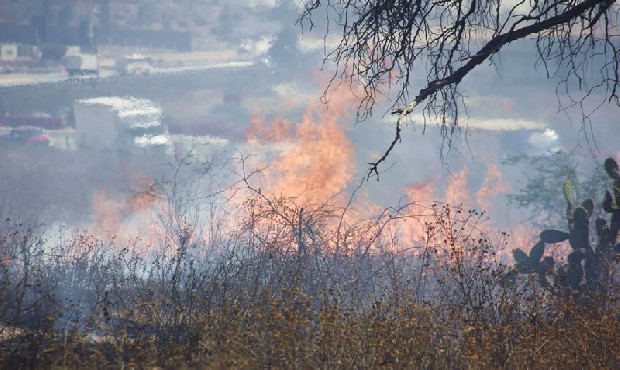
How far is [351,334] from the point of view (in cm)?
475

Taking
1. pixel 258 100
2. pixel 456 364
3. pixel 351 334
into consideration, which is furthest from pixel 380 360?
pixel 258 100

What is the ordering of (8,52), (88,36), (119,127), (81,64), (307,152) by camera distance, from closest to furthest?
(307,152), (119,127), (8,52), (81,64), (88,36)

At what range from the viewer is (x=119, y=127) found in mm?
41719

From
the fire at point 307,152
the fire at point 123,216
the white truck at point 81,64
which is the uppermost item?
the white truck at point 81,64

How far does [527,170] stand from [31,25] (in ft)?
133

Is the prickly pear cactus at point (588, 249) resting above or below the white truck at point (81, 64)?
below

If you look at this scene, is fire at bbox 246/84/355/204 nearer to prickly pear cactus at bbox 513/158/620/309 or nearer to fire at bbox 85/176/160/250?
fire at bbox 85/176/160/250

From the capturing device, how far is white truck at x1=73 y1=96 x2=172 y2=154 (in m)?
41.2

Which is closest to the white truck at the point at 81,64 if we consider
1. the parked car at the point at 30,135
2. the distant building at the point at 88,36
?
the distant building at the point at 88,36

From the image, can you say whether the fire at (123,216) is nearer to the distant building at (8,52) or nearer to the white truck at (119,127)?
the white truck at (119,127)

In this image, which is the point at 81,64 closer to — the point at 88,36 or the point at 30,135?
the point at 88,36

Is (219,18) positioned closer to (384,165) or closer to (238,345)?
(384,165)

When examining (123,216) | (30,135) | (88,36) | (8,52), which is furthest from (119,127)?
(88,36)

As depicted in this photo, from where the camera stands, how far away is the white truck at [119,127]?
41.2 metres
